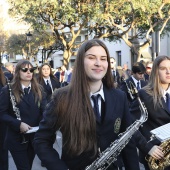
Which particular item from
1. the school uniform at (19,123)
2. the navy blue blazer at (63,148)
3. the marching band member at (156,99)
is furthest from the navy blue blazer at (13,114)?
the navy blue blazer at (63,148)

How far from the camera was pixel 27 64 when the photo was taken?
5352mm

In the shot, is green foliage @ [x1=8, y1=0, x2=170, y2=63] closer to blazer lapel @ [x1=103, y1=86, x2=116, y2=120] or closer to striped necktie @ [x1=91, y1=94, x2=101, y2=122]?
blazer lapel @ [x1=103, y1=86, x2=116, y2=120]

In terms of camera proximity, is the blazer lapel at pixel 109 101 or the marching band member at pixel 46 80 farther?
the marching band member at pixel 46 80

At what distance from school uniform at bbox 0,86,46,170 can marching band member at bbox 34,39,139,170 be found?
6.94ft

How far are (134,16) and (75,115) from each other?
1928 centimetres

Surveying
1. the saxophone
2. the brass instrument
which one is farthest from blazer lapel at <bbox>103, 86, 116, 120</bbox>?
the brass instrument

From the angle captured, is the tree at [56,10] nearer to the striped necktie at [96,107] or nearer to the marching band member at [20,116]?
the marching band member at [20,116]

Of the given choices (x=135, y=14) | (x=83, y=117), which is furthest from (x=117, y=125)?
(x=135, y=14)

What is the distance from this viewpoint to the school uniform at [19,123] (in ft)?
15.8

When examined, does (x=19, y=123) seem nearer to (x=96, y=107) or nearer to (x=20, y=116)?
(x=20, y=116)

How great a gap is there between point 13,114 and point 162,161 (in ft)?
7.30

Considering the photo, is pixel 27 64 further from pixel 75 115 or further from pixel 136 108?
pixel 75 115

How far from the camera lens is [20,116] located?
494 cm

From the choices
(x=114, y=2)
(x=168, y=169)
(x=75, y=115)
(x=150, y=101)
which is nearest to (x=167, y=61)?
(x=150, y=101)
